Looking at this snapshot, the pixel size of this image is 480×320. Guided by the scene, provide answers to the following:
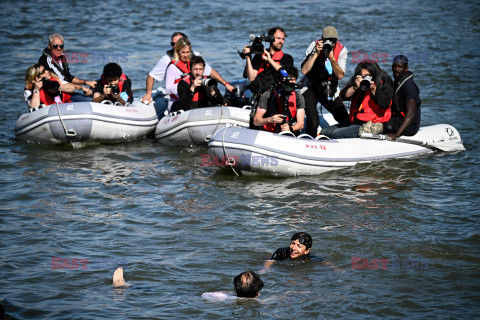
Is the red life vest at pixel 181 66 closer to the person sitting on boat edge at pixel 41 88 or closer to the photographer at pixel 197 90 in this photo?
the photographer at pixel 197 90

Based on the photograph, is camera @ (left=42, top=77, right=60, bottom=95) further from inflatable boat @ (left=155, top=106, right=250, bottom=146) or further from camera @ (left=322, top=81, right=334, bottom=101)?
camera @ (left=322, top=81, right=334, bottom=101)

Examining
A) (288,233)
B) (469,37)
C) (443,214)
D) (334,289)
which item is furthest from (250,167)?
(469,37)

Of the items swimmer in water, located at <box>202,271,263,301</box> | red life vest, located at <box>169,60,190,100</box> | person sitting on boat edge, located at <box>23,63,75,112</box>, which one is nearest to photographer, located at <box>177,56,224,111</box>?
red life vest, located at <box>169,60,190,100</box>

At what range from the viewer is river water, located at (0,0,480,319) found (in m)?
6.11

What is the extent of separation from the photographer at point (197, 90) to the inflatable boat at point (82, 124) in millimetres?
761

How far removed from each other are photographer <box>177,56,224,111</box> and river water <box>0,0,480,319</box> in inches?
29.2

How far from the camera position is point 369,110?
379 inches

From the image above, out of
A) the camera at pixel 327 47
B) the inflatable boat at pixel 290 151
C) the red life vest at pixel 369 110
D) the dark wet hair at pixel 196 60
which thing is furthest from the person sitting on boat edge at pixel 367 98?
the dark wet hair at pixel 196 60

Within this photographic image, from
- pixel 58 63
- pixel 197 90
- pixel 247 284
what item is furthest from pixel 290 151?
pixel 58 63

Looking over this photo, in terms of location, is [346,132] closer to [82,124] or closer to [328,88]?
[328,88]

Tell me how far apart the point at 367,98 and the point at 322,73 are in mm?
696

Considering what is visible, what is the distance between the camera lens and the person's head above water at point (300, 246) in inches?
263

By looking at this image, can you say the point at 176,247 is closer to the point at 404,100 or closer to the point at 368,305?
the point at 368,305

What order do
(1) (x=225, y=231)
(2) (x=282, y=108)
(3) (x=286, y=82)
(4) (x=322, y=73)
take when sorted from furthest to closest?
(4) (x=322, y=73)
(2) (x=282, y=108)
(3) (x=286, y=82)
(1) (x=225, y=231)
